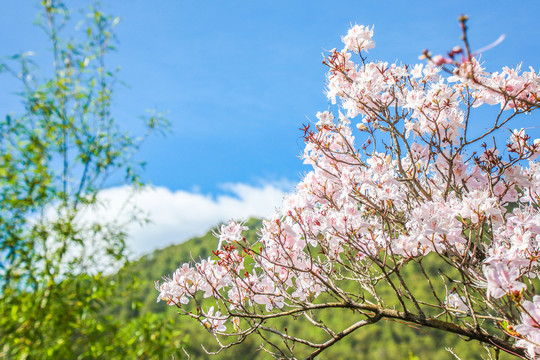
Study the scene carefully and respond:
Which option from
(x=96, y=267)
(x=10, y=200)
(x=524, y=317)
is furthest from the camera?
(x=96, y=267)

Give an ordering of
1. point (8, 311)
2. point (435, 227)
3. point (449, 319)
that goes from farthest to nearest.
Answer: point (8, 311)
point (449, 319)
point (435, 227)

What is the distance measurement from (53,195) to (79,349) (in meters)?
1.79

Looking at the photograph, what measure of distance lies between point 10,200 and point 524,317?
4635mm

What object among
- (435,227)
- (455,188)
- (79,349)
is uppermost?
(79,349)

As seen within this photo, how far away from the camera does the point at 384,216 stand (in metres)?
2.12

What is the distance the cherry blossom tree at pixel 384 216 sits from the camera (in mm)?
2111

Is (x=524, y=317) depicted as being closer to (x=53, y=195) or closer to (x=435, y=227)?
(x=435, y=227)

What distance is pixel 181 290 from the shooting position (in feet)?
8.23

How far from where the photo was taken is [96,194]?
15.2 ft

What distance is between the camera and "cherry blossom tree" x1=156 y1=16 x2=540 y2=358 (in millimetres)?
2111

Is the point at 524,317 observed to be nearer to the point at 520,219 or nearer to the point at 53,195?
the point at 520,219

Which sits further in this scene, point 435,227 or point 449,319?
point 449,319

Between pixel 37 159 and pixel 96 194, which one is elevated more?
pixel 37 159

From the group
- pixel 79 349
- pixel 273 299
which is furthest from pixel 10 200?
pixel 273 299
